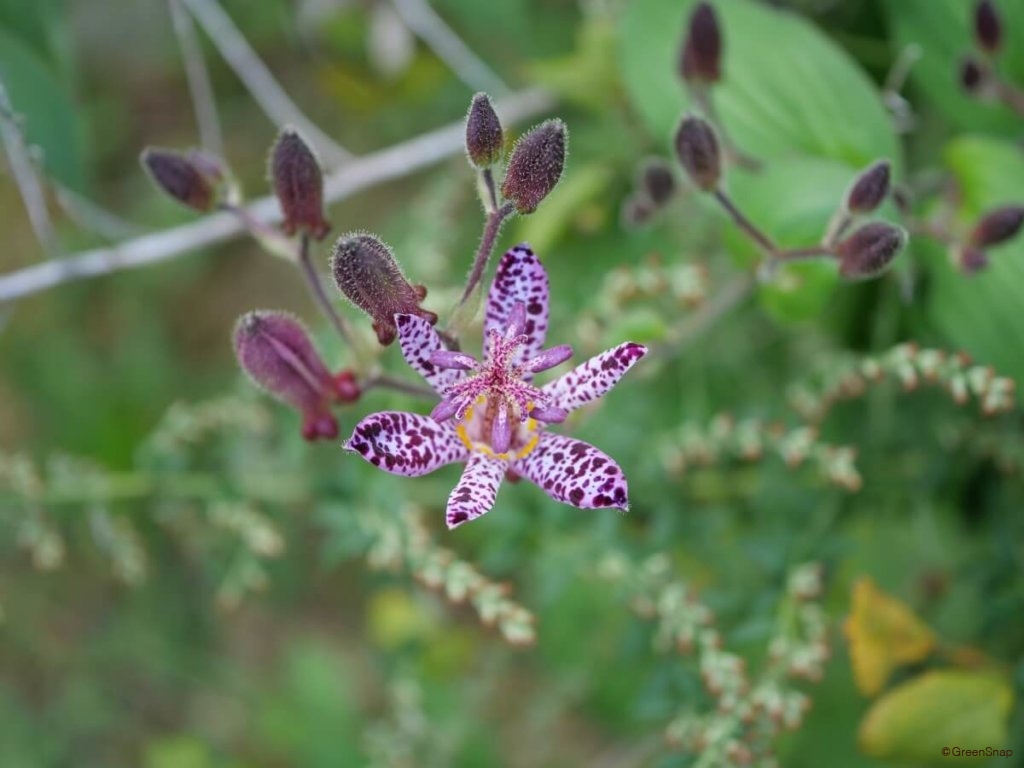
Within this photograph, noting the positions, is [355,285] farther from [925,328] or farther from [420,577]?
[925,328]

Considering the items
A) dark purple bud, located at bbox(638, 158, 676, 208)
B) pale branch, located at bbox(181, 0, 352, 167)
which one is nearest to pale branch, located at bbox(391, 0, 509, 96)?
pale branch, located at bbox(181, 0, 352, 167)

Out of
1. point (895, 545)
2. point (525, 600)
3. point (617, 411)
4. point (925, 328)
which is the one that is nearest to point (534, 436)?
point (617, 411)

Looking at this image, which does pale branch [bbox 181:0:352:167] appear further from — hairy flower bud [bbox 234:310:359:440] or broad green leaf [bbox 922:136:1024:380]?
broad green leaf [bbox 922:136:1024:380]

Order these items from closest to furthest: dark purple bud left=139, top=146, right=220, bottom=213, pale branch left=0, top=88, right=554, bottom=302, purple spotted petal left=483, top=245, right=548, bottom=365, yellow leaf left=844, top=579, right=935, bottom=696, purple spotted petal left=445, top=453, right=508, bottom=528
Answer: purple spotted petal left=445, top=453, right=508, bottom=528, purple spotted petal left=483, top=245, right=548, bottom=365, dark purple bud left=139, top=146, right=220, bottom=213, yellow leaf left=844, top=579, right=935, bottom=696, pale branch left=0, top=88, right=554, bottom=302

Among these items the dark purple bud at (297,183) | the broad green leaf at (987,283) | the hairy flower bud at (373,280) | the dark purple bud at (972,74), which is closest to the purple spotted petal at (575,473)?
the hairy flower bud at (373,280)

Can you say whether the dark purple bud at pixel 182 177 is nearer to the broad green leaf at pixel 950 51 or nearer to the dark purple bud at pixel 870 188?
the dark purple bud at pixel 870 188

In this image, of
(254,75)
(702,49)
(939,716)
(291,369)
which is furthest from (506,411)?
(254,75)
